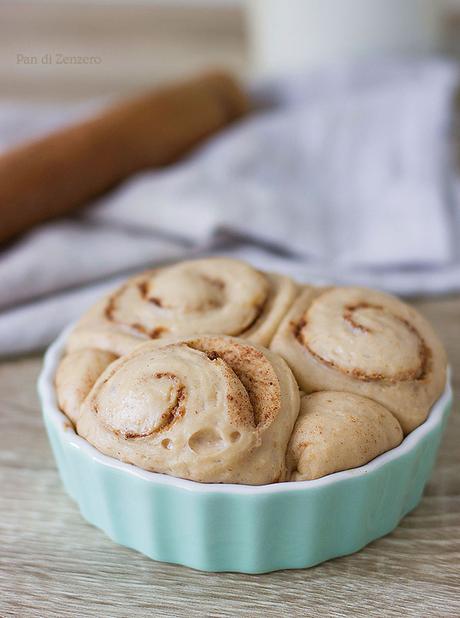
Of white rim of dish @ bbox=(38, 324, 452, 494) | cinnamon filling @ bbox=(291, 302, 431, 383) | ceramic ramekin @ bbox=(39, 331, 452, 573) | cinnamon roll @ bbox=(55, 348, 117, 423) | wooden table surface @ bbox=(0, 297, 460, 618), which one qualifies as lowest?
wooden table surface @ bbox=(0, 297, 460, 618)

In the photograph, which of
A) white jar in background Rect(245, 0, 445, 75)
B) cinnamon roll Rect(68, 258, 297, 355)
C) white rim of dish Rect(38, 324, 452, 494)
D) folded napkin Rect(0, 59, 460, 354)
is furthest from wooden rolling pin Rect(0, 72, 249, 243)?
white rim of dish Rect(38, 324, 452, 494)

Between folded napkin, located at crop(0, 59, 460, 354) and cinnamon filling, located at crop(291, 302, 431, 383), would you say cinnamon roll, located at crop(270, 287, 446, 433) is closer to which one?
cinnamon filling, located at crop(291, 302, 431, 383)

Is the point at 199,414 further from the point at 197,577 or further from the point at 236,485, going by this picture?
the point at 197,577

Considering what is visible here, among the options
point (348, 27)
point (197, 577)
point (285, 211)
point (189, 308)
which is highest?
point (348, 27)

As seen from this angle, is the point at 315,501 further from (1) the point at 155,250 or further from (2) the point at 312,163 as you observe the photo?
(2) the point at 312,163

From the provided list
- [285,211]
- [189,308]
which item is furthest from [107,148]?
[189,308]

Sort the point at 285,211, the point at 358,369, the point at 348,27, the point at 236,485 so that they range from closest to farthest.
Answer: the point at 236,485, the point at 358,369, the point at 285,211, the point at 348,27
